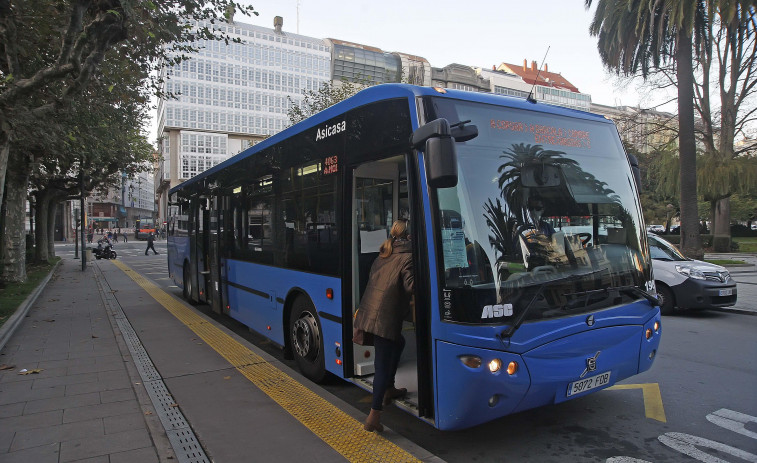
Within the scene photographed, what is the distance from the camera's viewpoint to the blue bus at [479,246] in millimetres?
3277

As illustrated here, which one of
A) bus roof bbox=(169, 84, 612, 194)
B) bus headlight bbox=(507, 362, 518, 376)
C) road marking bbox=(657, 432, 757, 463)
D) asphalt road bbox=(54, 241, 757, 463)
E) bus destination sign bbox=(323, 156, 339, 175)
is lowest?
asphalt road bbox=(54, 241, 757, 463)

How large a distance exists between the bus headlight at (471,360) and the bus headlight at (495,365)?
0.27 ft

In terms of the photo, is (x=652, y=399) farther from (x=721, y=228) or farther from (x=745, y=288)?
(x=721, y=228)

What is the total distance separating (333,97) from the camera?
26.0m

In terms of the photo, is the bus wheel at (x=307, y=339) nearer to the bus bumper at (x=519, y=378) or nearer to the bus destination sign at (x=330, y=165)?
the bus destination sign at (x=330, y=165)

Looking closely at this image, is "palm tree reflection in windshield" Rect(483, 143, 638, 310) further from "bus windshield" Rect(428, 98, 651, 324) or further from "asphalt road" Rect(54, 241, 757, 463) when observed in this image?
"asphalt road" Rect(54, 241, 757, 463)

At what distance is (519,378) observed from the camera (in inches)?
128

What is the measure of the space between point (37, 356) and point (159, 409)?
11.0 ft

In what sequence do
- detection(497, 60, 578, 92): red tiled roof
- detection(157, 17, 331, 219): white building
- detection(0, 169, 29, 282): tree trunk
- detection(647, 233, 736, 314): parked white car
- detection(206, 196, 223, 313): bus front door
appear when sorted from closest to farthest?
detection(206, 196, 223, 313): bus front door < detection(647, 233, 736, 314): parked white car < detection(0, 169, 29, 282): tree trunk < detection(157, 17, 331, 219): white building < detection(497, 60, 578, 92): red tiled roof

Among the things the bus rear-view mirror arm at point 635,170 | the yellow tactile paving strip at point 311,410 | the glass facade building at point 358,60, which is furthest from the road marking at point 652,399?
the glass facade building at point 358,60

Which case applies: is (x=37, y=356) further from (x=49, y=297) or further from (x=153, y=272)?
(x=153, y=272)

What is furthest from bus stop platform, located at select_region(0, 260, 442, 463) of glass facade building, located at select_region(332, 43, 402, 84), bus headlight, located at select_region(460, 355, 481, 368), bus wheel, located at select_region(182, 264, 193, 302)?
glass facade building, located at select_region(332, 43, 402, 84)

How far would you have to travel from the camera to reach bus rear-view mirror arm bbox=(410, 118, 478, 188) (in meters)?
3.16

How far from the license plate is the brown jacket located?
1.38 m
